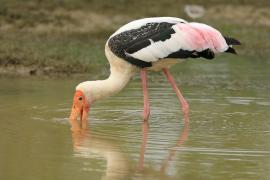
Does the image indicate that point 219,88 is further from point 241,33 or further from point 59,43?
point 241,33

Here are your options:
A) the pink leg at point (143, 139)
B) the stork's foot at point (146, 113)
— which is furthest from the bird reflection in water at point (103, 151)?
the stork's foot at point (146, 113)

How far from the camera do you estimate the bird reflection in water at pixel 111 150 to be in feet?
26.2

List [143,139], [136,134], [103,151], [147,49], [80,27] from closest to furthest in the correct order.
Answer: [103,151], [143,139], [136,134], [147,49], [80,27]

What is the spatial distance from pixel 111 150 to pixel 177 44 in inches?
79.0

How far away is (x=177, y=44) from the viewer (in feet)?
34.2

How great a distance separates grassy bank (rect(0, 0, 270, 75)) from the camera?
16.6 metres

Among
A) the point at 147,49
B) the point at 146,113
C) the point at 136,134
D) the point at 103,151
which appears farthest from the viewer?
the point at 146,113

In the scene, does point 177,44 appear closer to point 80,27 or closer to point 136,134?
point 136,134

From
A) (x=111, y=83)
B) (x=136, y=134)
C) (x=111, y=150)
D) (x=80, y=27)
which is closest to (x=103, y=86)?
(x=111, y=83)

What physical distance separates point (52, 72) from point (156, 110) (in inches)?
180

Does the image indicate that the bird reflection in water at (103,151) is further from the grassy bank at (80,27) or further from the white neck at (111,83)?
the grassy bank at (80,27)

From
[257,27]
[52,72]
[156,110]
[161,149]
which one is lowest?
[257,27]

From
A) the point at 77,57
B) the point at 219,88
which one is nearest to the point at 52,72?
the point at 77,57

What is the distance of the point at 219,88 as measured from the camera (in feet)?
46.7
